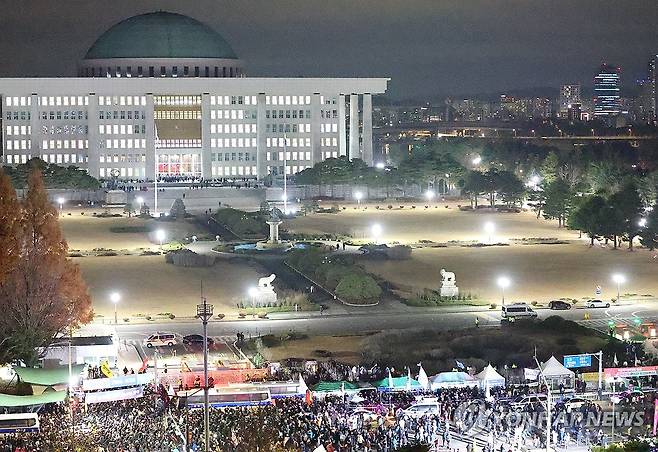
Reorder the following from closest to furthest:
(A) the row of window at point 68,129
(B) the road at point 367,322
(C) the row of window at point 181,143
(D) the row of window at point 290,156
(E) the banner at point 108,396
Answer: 1. (E) the banner at point 108,396
2. (B) the road at point 367,322
3. (A) the row of window at point 68,129
4. (D) the row of window at point 290,156
5. (C) the row of window at point 181,143

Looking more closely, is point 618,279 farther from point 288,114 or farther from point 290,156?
point 288,114

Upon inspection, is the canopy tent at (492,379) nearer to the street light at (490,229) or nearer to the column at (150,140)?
the street light at (490,229)

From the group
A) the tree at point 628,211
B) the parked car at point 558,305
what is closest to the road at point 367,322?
the parked car at point 558,305

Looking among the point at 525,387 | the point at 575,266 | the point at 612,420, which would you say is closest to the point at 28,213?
the point at 525,387

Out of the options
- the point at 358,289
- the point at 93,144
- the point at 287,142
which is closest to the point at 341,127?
the point at 287,142

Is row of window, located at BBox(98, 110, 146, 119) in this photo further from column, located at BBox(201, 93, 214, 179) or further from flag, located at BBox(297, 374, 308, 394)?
flag, located at BBox(297, 374, 308, 394)

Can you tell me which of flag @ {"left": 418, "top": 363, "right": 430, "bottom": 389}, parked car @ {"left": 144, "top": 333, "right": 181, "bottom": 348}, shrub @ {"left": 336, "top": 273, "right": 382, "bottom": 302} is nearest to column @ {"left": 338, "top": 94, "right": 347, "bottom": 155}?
shrub @ {"left": 336, "top": 273, "right": 382, "bottom": 302}
